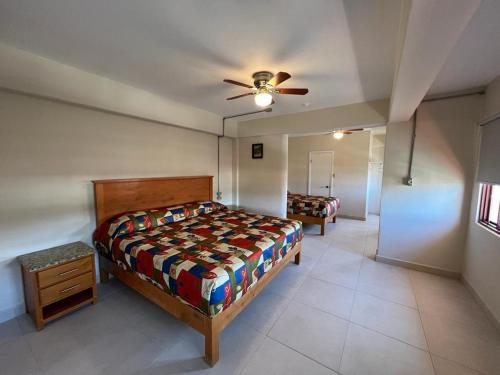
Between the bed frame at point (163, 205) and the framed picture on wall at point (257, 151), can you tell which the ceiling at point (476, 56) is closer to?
the bed frame at point (163, 205)

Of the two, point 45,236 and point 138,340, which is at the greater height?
point 45,236

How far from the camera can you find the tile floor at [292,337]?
4.87ft


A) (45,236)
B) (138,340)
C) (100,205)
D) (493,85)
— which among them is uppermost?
(493,85)

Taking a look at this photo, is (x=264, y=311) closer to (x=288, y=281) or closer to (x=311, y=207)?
(x=288, y=281)

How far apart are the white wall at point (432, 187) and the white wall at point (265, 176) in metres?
1.77

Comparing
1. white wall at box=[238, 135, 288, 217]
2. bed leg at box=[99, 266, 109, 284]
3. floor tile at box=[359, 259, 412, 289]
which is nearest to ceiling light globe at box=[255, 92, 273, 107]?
white wall at box=[238, 135, 288, 217]

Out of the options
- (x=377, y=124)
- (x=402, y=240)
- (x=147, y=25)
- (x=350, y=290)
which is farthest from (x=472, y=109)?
(x=147, y=25)

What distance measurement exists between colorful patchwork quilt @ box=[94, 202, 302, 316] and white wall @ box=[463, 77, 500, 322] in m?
1.90

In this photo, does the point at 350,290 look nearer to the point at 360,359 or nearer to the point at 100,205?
the point at 360,359

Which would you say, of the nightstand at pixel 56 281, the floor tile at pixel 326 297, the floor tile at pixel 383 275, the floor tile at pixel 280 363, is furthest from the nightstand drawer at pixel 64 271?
the floor tile at pixel 383 275

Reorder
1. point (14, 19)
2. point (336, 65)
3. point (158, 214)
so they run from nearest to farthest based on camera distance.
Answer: point (14, 19) → point (336, 65) → point (158, 214)

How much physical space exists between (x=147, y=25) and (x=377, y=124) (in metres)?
3.09

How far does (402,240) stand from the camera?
296 cm

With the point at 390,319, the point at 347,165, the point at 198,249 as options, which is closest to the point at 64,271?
the point at 198,249
